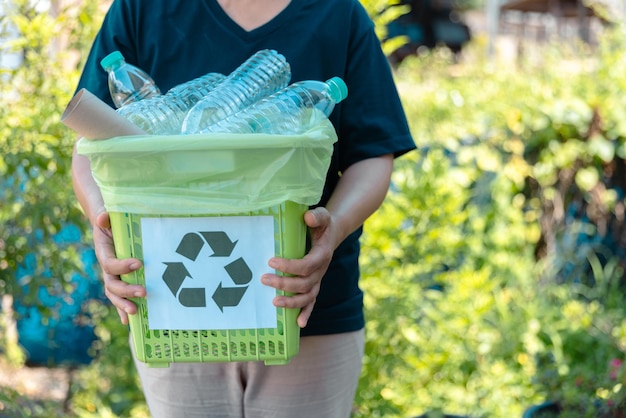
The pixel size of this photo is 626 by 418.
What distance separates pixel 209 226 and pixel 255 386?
0.48 meters

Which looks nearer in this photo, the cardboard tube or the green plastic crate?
the cardboard tube

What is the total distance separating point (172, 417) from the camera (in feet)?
6.05

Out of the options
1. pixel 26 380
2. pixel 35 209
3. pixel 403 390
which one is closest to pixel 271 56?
pixel 35 209

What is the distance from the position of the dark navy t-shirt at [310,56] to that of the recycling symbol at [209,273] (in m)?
0.34

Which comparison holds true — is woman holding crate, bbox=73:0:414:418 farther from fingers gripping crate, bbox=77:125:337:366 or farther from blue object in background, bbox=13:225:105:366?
blue object in background, bbox=13:225:105:366

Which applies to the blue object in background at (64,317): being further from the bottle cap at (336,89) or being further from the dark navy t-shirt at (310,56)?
the bottle cap at (336,89)

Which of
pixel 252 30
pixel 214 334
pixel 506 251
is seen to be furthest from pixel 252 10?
pixel 506 251

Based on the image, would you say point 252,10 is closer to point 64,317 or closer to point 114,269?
point 114,269


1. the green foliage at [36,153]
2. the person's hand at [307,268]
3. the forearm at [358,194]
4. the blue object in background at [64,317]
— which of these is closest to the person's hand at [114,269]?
the person's hand at [307,268]

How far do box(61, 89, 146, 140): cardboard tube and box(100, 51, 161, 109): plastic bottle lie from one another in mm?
255

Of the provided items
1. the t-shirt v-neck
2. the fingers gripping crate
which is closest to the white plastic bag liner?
the fingers gripping crate

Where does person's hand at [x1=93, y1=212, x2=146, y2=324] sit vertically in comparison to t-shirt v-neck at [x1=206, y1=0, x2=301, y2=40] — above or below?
below

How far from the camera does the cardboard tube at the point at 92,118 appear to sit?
137 centimetres

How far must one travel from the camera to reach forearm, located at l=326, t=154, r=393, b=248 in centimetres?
166
